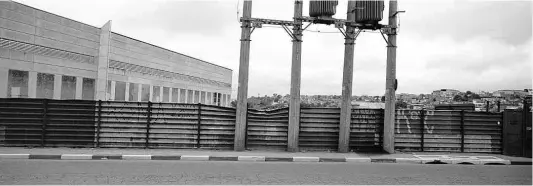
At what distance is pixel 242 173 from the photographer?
30.3 ft

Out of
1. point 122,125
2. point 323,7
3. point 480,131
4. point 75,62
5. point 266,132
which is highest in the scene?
point 323,7

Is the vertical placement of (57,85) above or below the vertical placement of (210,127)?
above

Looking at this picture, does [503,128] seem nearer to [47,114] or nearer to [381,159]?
[381,159]

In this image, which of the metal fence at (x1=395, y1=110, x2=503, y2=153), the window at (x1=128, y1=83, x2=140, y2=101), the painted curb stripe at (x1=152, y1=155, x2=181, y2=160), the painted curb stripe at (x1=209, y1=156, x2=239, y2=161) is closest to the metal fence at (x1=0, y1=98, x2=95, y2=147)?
the painted curb stripe at (x1=152, y1=155, x2=181, y2=160)

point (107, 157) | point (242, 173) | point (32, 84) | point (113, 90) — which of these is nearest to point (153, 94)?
point (113, 90)

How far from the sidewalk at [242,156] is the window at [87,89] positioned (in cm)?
2278

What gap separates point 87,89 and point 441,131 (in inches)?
1150

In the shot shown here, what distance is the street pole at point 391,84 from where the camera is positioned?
1367cm

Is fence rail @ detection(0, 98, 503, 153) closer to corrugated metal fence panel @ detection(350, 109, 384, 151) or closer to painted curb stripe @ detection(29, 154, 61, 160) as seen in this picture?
corrugated metal fence panel @ detection(350, 109, 384, 151)

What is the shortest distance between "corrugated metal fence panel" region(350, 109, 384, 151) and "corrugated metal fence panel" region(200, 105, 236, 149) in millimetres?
4199

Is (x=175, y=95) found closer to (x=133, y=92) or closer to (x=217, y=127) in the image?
(x=133, y=92)

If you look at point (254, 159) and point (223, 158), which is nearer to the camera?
point (223, 158)

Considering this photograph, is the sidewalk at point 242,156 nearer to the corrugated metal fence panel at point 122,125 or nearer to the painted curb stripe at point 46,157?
the painted curb stripe at point 46,157

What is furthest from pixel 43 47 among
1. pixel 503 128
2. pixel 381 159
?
pixel 503 128
